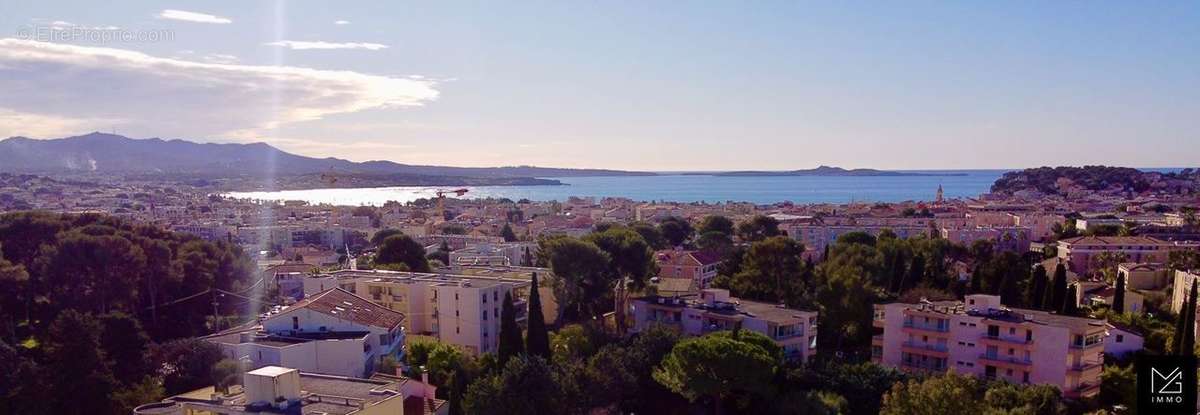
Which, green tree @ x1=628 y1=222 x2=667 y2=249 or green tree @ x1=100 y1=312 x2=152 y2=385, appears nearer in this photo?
green tree @ x1=100 y1=312 x2=152 y2=385

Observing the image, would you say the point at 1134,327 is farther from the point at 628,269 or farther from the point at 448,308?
the point at 448,308

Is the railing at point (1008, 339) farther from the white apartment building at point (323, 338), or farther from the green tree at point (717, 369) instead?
the white apartment building at point (323, 338)

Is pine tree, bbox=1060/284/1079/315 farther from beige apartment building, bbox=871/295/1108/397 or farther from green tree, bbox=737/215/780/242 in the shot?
green tree, bbox=737/215/780/242

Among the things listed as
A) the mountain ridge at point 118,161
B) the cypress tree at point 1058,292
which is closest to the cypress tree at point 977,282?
the cypress tree at point 1058,292

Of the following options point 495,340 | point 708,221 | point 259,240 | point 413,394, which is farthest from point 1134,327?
point 259,240

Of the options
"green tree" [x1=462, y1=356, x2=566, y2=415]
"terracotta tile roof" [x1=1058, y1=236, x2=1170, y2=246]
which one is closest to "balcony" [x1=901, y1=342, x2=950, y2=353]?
"green tree" [x1=462, y1=356, x2=566, y2=415]

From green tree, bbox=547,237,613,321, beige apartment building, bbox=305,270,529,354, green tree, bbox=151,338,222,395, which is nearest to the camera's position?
green tree, bbox=151,338,222,395
